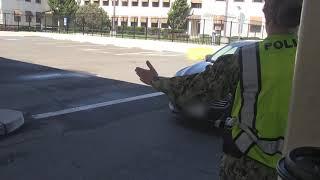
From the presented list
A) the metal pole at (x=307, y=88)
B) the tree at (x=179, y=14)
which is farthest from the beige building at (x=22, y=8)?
the metal pole at (x=307, y=88)

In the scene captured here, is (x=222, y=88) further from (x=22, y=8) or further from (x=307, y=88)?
(x=22, y=8)

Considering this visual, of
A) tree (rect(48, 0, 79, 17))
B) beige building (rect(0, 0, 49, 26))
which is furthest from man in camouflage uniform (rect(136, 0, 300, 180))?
beige building (rect(0, 0, 49, 26))

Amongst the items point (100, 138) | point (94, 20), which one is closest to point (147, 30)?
point (94, 20)

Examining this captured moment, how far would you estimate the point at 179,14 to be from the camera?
225ft

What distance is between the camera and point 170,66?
19453mm

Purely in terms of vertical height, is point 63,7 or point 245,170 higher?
point 63,7

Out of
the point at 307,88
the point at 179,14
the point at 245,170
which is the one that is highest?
the point at 307,88

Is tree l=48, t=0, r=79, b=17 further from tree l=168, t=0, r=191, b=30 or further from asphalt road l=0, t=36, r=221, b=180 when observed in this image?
asphalt road l=0, t=36, r=221, b=180

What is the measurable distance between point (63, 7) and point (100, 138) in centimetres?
6392

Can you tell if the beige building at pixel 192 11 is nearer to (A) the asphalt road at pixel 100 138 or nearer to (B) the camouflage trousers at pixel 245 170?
(A) the asphalt road at pixel 100 138

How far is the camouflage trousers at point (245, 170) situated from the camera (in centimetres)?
234

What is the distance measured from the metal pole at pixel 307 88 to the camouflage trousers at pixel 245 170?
26.2 inches

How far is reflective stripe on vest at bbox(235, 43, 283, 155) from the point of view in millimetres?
2240

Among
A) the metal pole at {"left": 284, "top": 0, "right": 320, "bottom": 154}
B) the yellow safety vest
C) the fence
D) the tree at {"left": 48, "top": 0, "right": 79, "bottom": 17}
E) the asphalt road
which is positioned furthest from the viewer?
the tree at {"left": 48, "top": 0, "right": 79, "bottom": 17}
